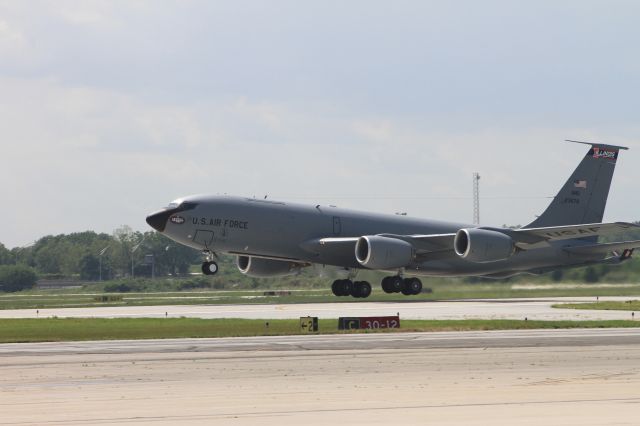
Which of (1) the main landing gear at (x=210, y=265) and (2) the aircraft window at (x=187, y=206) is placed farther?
(1) the main landing gear at (x=210, y=265)

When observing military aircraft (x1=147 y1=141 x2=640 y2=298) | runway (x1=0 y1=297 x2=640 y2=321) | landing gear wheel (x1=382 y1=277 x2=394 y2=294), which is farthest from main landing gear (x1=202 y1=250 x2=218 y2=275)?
landing gear wheel (x1=382 y1=277 x2=394 y2=294)

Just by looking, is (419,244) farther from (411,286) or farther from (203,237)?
(203,237)

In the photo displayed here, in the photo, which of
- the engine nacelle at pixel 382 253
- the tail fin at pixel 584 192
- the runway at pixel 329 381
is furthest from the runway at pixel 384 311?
the runway at pixel 329 381

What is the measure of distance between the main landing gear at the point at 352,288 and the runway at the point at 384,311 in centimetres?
152

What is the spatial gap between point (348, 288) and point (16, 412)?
45.5 meters

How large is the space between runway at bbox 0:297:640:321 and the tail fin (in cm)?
519

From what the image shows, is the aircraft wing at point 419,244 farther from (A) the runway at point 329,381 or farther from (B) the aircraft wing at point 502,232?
(A) the runway at point 329,381

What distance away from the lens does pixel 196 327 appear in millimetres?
42062

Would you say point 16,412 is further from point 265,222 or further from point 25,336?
point 265,222

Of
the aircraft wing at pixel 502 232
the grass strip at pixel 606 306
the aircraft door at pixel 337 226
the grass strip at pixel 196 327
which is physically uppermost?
the aircraft door at pixel 337 226

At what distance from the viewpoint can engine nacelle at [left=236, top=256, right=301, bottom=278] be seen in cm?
6419

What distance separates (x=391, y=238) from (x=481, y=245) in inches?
198

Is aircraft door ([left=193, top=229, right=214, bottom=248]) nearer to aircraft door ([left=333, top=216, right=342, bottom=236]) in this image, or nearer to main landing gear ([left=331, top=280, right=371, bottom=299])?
aircraft door ([left=333, top=216, right=342, bottom=236])

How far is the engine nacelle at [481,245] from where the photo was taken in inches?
2341
